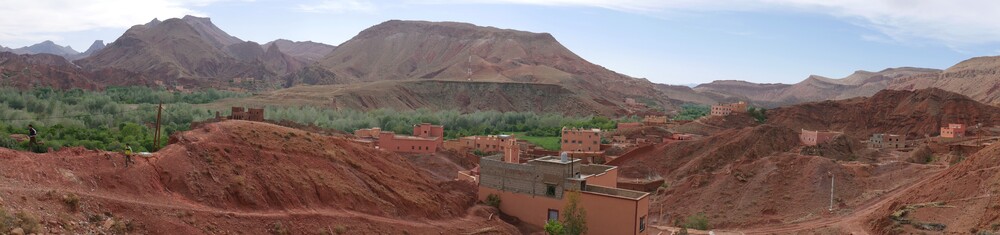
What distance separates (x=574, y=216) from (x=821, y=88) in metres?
172

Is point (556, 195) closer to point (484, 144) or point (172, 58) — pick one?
point (484, 144)

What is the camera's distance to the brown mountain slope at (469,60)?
120m

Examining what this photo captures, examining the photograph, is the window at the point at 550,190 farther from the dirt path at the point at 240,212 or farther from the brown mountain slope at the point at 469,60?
the brown mountain slope at the point at 469,60

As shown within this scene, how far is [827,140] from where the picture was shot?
43.7 metres

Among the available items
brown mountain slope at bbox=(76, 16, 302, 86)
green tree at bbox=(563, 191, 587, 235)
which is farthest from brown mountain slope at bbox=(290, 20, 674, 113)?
green tree at bbox=(563, 191, 587, 235)

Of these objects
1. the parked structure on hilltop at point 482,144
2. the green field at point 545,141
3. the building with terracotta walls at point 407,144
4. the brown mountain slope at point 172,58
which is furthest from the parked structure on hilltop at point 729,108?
the brown mountain slope at point 172,58

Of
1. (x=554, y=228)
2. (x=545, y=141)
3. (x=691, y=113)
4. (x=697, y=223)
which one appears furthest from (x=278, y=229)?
(x=691, y=113)

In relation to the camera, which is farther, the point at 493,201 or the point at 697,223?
the point at 697,223

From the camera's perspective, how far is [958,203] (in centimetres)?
2373

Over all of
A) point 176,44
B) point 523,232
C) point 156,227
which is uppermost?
point 176,44

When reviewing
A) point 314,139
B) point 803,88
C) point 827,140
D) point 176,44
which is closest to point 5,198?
point 314,139

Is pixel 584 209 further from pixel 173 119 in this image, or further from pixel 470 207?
pixel 173 119

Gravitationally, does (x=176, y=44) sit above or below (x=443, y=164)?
above

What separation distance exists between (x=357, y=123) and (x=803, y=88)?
146971mm
